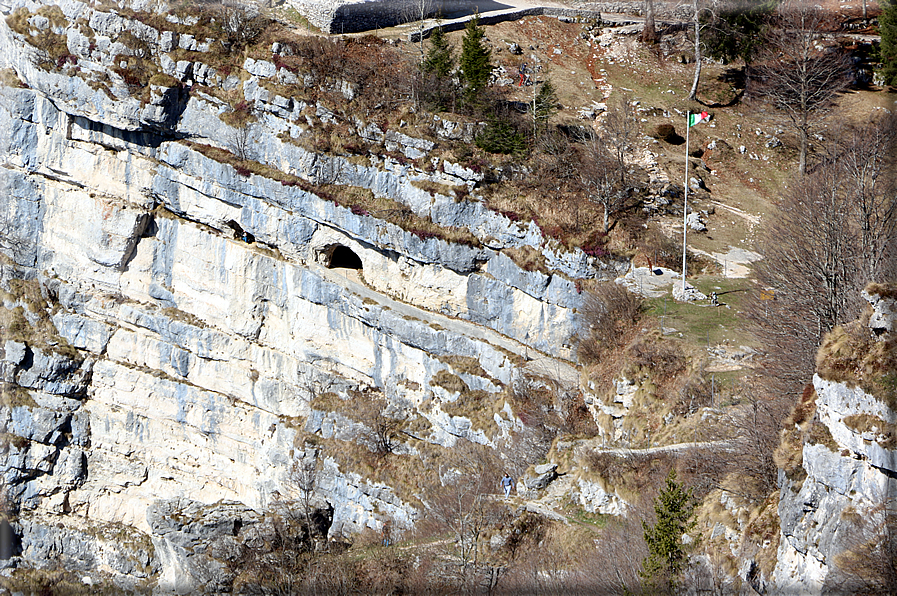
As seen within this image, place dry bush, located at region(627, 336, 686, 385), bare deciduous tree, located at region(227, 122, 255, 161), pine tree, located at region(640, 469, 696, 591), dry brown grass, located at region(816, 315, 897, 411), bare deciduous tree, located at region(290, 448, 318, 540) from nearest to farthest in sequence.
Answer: dry brown grass, located at region(816, 315, 897, 411) → pine tree, located at region(640, 469, 696, 591) → dry bush, located at region(627, 336, 686, 385) → bare deciduous tree, located at region(290, 448, 318, 540) → bare deciduous tree, located at region(227, 122, 255, 161)

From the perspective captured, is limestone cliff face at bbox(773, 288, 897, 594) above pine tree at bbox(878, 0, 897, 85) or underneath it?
underneath

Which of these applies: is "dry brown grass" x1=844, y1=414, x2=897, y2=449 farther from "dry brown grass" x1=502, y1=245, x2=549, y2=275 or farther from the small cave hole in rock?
the small cave hole in rock

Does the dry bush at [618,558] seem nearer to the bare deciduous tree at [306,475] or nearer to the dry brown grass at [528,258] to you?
the dry brown grass at [528,258]

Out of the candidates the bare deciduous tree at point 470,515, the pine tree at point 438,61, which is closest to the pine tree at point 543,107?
the pine tree at point 438,61

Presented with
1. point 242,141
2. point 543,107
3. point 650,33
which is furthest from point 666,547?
point 650,33

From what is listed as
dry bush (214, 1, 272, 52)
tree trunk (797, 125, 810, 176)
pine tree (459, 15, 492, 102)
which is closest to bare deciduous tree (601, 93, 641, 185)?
pine tree (459, 15, 492, 102)
